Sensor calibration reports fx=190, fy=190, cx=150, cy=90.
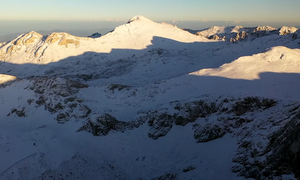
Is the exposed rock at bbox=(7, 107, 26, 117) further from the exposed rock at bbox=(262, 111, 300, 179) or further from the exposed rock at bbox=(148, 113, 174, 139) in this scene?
the exposed rock at bbox=(262, 111, 300, 179)

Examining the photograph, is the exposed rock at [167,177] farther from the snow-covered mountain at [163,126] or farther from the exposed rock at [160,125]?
the exposed rock at [160,125]

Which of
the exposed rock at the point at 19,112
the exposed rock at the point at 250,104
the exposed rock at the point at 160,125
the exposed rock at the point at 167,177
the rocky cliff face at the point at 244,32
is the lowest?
the exposed rock at the point at 167,177

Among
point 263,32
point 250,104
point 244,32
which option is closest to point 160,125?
point 250,104

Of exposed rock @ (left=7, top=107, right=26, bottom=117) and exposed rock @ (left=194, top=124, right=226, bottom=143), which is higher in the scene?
exposed rock @ (left=194, top=124, right=226, bottom=143)

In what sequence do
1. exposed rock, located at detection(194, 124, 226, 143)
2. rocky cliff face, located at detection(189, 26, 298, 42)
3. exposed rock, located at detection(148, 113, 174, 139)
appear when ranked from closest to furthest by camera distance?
exposed rock, located at detection(194, 124, 226, 143) < exposed rock, located at detection(148, 113, 174, 139) < rocky cliff face, located at detection(189, 26, 298, 42)

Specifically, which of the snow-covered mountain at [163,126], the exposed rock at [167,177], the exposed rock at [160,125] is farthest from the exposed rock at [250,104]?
the exposed rock at [167,177]

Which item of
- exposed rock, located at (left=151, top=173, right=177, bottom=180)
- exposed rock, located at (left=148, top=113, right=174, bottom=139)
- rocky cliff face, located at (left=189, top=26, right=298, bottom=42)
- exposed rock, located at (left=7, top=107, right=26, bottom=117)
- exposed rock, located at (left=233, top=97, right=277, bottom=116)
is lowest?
exposed rock, located at (left=151, top=173, right=177, bottom=180)

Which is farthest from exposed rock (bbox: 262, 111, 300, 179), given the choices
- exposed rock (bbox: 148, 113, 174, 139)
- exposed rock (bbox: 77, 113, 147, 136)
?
exposed rock (bbox: 77, 113, 147, 136)

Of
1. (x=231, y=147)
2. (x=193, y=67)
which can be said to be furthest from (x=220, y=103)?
(x=193, y=67)

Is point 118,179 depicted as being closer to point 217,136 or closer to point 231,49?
point 217,136

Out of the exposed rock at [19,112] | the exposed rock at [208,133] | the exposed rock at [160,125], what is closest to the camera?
the exposed rock at [208,133]

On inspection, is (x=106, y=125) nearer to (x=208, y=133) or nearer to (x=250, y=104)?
(x=208, y=133)
